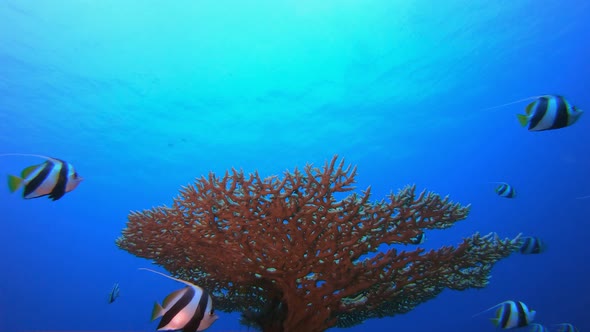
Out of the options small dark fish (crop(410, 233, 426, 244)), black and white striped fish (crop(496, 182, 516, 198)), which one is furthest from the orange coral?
black and white striped fish (crop(496, 182, 516, 198))

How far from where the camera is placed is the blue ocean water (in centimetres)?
1599

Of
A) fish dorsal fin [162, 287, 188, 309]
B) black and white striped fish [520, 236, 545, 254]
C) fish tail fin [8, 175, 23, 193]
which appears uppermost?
black and white striped fish [520, 236, 545, 254]

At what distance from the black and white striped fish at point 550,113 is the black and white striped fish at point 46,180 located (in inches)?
169

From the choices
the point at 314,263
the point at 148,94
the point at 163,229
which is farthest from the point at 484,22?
the point at 148,94

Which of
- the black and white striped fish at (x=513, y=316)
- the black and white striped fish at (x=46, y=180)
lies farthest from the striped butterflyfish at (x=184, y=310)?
the black and white striped fish at (x=513, y=316)

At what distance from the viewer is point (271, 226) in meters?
4.27

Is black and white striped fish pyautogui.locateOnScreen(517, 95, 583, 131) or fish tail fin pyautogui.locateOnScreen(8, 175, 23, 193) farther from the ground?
black and white striped fish pyautogui.locateOnScreen(517, 95, 583, 131)

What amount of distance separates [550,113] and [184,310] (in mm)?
3727

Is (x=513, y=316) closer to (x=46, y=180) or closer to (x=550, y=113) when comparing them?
(x=550, y=113)

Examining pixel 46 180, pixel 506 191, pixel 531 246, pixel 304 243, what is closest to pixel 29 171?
pixel 46 180

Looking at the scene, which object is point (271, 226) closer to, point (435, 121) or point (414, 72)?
point (414, 72)

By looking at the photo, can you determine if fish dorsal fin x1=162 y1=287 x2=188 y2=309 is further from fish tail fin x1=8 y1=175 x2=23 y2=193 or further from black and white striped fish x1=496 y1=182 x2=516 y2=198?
black and white striped fish x1=496 y1=182 x2=516 y2=198

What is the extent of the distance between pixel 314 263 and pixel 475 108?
24.6 m

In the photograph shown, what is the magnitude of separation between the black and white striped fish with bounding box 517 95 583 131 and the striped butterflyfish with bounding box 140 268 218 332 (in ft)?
11.3
